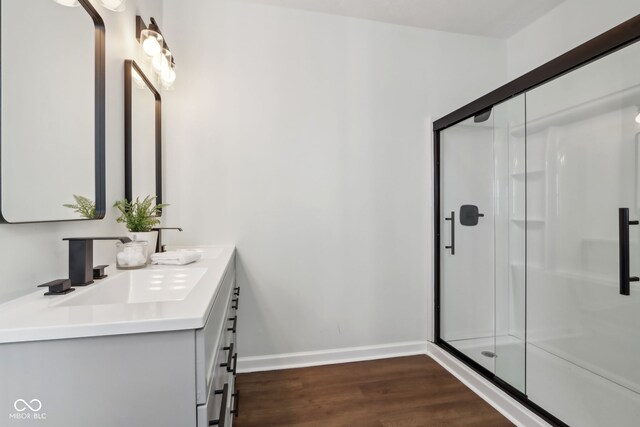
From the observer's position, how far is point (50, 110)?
0.98 meters

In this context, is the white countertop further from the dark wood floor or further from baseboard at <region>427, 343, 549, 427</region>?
baseboard at <region>427, 343, 549, 427</region>

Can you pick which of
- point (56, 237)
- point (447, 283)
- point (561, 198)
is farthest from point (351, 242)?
point (56, 237)

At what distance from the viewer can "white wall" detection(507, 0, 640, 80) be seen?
1915mm

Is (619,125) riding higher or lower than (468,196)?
higher

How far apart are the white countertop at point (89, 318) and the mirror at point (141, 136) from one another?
83cm

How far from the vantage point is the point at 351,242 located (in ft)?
7.60

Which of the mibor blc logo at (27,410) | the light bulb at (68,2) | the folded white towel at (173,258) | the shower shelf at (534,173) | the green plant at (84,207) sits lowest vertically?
the mibor blc logo at (27,410)

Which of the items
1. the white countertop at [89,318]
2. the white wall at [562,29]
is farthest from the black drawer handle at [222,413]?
the white wall at [562,29]

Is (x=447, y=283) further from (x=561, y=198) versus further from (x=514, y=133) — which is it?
(x=514, y=133)

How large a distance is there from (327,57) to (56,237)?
6.59 feet

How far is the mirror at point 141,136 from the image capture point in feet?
4.93

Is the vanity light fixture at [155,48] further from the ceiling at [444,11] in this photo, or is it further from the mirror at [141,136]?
the ceiling at [444,11]

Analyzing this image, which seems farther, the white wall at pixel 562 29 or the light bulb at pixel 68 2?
the white wall at pixel 562 29

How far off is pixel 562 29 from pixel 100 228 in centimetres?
320
